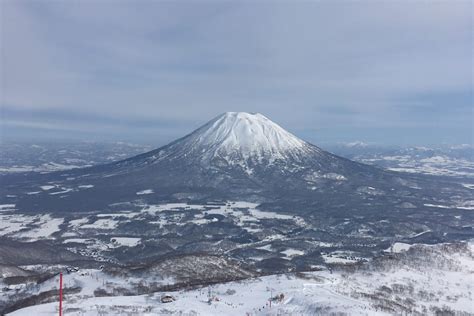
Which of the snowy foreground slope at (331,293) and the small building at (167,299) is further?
the small building at (167,299)

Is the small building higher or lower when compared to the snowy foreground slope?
higher

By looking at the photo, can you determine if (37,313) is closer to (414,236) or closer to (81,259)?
(81,259)

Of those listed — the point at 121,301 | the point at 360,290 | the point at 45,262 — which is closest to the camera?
the point at 121,301

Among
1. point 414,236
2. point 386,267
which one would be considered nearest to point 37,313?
point 386,267

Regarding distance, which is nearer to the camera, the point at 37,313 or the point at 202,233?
the point at 37,313

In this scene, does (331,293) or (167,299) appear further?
(331,293)

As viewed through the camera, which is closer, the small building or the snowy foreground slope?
the snowy foreground slope

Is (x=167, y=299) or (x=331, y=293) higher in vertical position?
(x=167, y=299)

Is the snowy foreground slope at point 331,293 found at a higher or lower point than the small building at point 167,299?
lower
